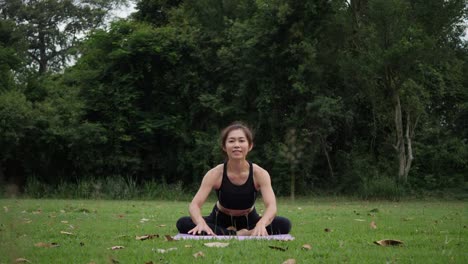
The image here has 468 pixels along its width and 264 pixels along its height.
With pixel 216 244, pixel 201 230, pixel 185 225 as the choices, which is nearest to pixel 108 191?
pixel 185 225

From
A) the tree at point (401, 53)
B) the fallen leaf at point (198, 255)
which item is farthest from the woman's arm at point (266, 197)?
the tree at point (401, 53)

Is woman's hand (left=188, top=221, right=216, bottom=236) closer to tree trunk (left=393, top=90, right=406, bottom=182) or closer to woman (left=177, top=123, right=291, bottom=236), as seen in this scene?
woman (left=177, top=123, right=291, bottom=236)

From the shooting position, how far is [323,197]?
21.9m

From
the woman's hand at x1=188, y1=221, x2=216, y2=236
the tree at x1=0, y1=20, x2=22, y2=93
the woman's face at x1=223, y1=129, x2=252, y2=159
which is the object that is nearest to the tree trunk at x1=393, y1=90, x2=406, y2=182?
the woman's face at x1=223, y1=129, x2=252, y2=159

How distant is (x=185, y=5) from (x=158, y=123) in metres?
6.75

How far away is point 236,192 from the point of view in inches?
242

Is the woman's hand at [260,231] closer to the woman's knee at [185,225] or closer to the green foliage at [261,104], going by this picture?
the woman's knee at [185,225]

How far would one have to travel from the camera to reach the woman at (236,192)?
238 inches

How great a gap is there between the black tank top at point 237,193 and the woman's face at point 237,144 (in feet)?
0.93

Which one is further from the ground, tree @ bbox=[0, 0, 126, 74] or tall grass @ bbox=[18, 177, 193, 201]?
tree @ bbox=[0, 0, 126, 74]

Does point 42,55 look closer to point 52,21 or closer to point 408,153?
point 52,21

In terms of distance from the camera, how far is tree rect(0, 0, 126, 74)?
41938 millimetres

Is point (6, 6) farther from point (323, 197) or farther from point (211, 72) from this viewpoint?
point (323, 197)

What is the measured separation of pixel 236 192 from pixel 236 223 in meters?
0.54
